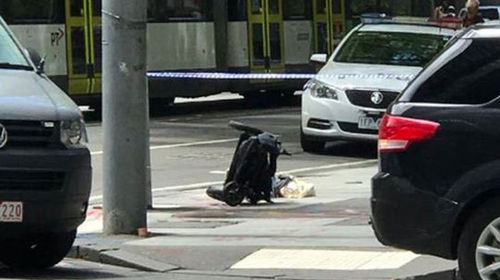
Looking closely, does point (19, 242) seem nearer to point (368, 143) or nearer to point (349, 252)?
point (349, 252)

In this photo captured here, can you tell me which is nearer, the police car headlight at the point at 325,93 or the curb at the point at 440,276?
the curb at the point at 440,276

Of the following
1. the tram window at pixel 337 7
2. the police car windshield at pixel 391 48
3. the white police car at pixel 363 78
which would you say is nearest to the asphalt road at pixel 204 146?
the white police car at pixel 363 78

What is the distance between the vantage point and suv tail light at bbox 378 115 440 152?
825 cm

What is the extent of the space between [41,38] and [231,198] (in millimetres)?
10541

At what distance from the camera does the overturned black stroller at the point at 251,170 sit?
13.4 m

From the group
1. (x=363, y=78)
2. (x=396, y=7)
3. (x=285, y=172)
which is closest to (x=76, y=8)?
(x=363, y=78)

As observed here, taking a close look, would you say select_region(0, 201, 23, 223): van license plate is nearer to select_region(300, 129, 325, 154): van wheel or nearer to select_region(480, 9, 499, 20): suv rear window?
select_region(300, 129, 325, 154): van wheel

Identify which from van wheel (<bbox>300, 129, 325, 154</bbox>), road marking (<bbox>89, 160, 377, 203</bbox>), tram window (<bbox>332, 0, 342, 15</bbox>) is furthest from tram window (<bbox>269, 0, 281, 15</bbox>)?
road marking (<bbox>89, 160, 377, 203</bbox>)

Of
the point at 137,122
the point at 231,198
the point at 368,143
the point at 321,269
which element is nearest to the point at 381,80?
the point at 368,143

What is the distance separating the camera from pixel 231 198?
13.5 meters

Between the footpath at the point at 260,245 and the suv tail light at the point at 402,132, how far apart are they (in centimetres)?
127

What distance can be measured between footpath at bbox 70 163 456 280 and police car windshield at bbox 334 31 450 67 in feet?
17.1

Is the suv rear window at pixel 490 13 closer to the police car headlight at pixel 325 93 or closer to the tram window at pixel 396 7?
the tram window at pixel 396 7

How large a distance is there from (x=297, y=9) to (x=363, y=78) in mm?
10415
